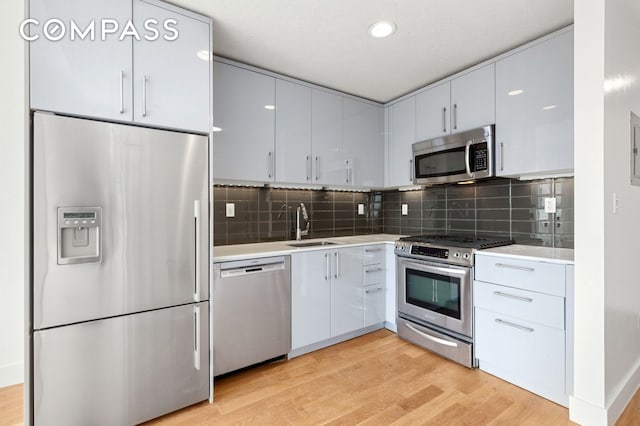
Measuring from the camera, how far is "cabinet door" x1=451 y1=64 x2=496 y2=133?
2.47 m

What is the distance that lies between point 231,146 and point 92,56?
104cm

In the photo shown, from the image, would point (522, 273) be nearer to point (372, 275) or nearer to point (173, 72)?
point (372, 275)

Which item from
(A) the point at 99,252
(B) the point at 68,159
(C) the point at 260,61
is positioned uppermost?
(C) the point at 260,61

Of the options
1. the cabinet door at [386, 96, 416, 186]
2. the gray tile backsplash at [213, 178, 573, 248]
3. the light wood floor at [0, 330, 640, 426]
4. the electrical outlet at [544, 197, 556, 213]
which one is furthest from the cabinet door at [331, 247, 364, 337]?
the electrical outlet at [544, 197, 556, 213]

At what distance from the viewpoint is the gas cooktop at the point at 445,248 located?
7.55 ft

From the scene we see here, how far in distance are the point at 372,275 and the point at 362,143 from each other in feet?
4.52

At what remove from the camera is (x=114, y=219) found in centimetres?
161

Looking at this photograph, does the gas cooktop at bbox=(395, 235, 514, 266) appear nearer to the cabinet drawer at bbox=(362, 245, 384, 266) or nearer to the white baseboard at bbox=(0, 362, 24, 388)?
the cabinet drawer at bbox=(362, 245, 384, 266)

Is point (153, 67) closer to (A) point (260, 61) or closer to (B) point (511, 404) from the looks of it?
(A) point (260, 61)

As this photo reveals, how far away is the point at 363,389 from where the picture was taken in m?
2.06

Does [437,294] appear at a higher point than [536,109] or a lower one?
lower

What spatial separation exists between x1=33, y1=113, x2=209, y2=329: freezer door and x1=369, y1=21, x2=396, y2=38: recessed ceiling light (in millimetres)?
1328

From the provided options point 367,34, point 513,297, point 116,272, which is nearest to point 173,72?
point 116,272

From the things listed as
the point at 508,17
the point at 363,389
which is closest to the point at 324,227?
the point at 363,389
